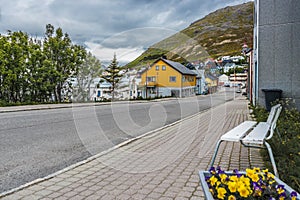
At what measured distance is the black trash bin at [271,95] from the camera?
1008 cm

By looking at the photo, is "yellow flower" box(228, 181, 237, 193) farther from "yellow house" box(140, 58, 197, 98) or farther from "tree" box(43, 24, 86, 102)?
"tree" box(43, 24, 86, 102)

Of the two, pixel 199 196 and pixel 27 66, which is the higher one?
pixel 27 66

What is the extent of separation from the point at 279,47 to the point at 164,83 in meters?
20.5

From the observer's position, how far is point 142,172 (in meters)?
4.41

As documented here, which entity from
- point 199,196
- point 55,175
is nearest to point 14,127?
point 55,175

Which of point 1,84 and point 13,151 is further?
point 1,84

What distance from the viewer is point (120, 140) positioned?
734cm

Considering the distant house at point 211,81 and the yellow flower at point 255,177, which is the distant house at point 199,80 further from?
the yellow flower at point 255,177

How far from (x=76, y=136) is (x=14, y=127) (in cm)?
256

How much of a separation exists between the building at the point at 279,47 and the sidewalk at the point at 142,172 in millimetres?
4732

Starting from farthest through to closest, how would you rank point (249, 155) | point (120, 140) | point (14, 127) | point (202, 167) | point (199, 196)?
point (14, 127), point (120, 140), point (249, 155), point (202, 167), point (199, 196)

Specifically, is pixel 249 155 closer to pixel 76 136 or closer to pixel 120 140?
pixel 120 140

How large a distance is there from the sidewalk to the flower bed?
104 cm

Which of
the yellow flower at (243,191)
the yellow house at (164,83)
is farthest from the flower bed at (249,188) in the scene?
the yellow house at (164,83)
